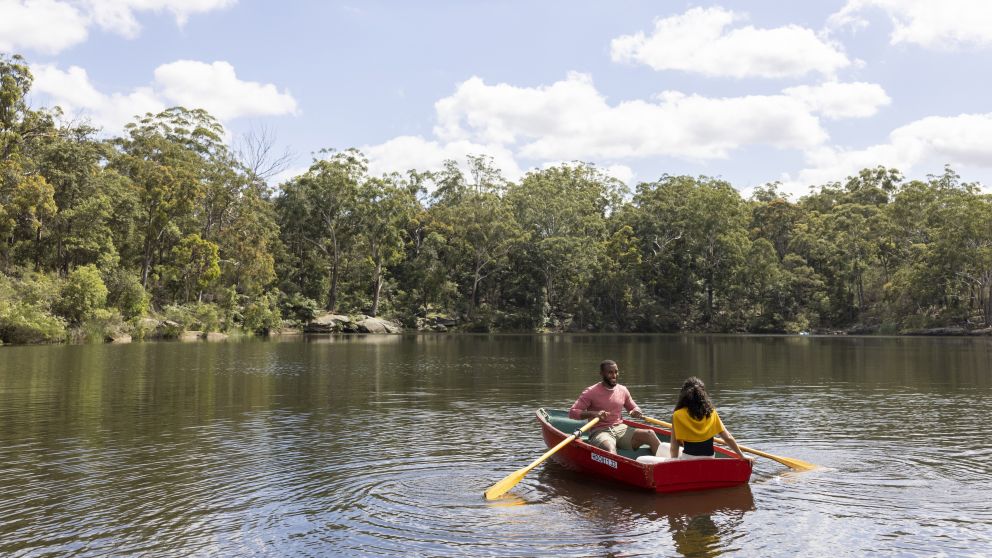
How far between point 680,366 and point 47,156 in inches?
1669

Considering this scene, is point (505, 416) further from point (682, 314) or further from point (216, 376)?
point (682, 314)

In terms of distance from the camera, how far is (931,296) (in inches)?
2798

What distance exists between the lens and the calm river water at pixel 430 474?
27.0 ft

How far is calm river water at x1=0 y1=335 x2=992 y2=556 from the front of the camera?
8234 millimetres

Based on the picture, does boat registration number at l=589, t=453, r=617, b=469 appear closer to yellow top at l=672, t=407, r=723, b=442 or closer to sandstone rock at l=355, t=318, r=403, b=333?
yellow top at l=672, t=407, r=723, b=442

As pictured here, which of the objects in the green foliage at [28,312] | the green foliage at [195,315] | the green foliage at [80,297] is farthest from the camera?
the green foliage at [195,315]

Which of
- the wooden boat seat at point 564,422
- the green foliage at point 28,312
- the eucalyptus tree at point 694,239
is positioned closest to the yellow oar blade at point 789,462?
the wooden boat seat at point 564,422

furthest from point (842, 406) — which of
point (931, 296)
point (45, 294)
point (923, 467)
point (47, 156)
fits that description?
point (931, 296)

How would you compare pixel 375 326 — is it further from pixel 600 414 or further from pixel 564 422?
pixel 600 414

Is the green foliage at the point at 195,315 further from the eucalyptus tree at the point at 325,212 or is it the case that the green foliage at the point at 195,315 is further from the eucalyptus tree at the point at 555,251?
the eucalyptus tree at the point at 555,251

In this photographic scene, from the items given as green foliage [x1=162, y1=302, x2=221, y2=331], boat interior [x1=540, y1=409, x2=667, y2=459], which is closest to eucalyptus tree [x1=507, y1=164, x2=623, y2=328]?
green foliage [x1=162, y1=302, x2=221, y2=331]

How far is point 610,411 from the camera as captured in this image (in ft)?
38.4

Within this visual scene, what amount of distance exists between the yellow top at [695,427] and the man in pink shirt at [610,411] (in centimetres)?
123

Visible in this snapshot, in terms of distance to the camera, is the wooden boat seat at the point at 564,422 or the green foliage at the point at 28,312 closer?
the wooden boat seat at the point at 564,422
